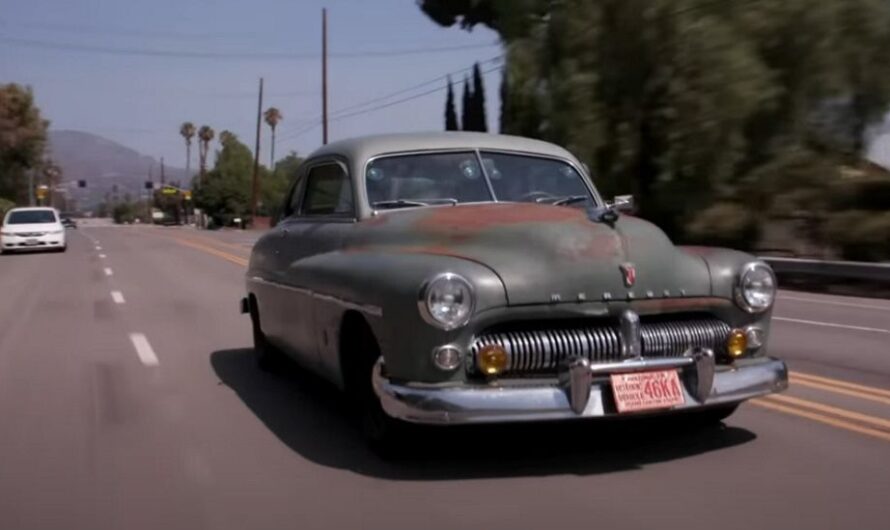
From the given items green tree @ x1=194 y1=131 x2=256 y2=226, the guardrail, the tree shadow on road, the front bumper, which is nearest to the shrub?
the guardrail

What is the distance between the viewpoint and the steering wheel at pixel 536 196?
7.39m

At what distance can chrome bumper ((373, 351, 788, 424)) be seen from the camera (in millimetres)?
5504

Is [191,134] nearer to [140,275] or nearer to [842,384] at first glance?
[140,275]

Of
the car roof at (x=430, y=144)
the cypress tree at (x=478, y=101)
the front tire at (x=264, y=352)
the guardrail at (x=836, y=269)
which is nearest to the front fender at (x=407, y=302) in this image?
the car roof at (x=430, y=144)

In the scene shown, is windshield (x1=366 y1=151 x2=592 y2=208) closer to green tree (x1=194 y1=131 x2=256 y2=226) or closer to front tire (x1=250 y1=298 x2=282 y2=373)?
front tire (x1=250 y1=298 x2=282 y2=373)

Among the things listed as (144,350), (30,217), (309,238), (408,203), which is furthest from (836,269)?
(30,217)

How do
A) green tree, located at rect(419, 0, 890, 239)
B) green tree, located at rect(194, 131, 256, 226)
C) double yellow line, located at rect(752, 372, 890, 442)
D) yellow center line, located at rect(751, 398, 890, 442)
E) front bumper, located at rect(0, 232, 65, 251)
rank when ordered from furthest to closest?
green tree, located at rect(194, 131, 256, 226) < front bumper, located at rect(0, 232, 65, 251) < green tree, located at rect(419, 0, 890, 239) < double yellow line, located at rect(752, 372, 890, 442) < yellow center line, located at rect(751, 398, 890, 442)

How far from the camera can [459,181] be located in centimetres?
739

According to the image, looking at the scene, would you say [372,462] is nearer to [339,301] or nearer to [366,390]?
[366,390]

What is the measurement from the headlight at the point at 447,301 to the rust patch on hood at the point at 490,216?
707 mm

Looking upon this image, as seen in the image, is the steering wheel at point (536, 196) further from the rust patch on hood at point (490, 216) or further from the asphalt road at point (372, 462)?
the asphalt road at point (372, 462)

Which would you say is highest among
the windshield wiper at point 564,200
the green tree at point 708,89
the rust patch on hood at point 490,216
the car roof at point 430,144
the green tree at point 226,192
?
the green tree at point 708,89

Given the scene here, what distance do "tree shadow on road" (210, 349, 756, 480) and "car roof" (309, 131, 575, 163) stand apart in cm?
169

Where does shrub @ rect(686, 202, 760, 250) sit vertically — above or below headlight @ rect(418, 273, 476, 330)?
below
